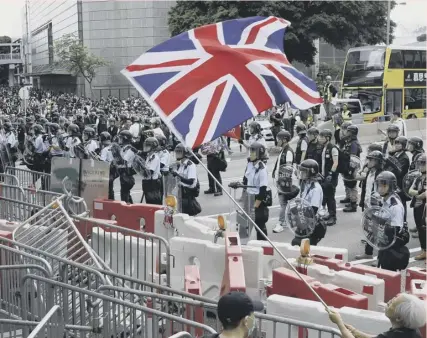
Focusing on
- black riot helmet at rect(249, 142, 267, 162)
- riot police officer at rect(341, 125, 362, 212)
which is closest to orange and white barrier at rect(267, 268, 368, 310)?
black riot helmet at rect(249, 142, 267, 162)

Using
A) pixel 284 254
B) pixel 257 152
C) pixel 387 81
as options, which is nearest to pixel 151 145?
pixel 257 152

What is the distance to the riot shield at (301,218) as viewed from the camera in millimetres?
8250

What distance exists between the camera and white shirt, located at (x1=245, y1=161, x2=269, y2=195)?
9516 mm

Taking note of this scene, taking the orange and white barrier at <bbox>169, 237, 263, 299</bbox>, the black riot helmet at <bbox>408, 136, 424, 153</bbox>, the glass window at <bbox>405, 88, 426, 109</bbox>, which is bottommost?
the orange and white barrier at <bbox>169, 237, 263, 299</bbox>

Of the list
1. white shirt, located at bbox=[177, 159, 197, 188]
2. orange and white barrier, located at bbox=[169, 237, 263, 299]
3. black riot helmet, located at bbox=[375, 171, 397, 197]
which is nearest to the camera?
orange and white barrier, located at bbox=[169, 237, 263, 299]

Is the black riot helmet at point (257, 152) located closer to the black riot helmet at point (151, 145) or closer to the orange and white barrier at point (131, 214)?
the orange and white barrier at point (131, 214)

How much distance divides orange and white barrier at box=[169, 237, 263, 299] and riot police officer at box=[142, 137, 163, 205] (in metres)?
3.89

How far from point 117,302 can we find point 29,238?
3437mm

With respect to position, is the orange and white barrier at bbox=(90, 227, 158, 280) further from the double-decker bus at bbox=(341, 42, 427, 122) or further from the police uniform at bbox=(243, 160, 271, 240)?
the double-decker bus at bbox=(341, 42, 427, 122)

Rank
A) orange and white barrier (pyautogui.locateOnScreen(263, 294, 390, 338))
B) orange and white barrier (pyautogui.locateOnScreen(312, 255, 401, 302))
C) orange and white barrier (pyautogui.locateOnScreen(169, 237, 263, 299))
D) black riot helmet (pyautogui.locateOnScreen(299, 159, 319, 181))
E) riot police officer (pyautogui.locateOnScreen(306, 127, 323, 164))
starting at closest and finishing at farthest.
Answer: orange and white barrier (pyautogui.locateOnScreen(263, 294, 390, 338)) < orange and white barrier (pyautogui.locateOnScreen(312, 255, 401, 302)) < orange and white barrier (pyautogui.locateOnScreen(169, 237, 263, 299)) < black riot helmet (pyautogui.locateOnScreen(299, 159, 319, 181)) < riot police officer (pyautogui.locateOnScreen(306, 127, 323, 164))

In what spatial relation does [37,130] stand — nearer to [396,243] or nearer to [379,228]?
[379,228]

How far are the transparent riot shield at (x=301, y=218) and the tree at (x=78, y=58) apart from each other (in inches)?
1887

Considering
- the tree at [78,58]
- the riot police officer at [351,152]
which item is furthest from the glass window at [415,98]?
the tree at [78,58]

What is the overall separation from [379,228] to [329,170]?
420cm
